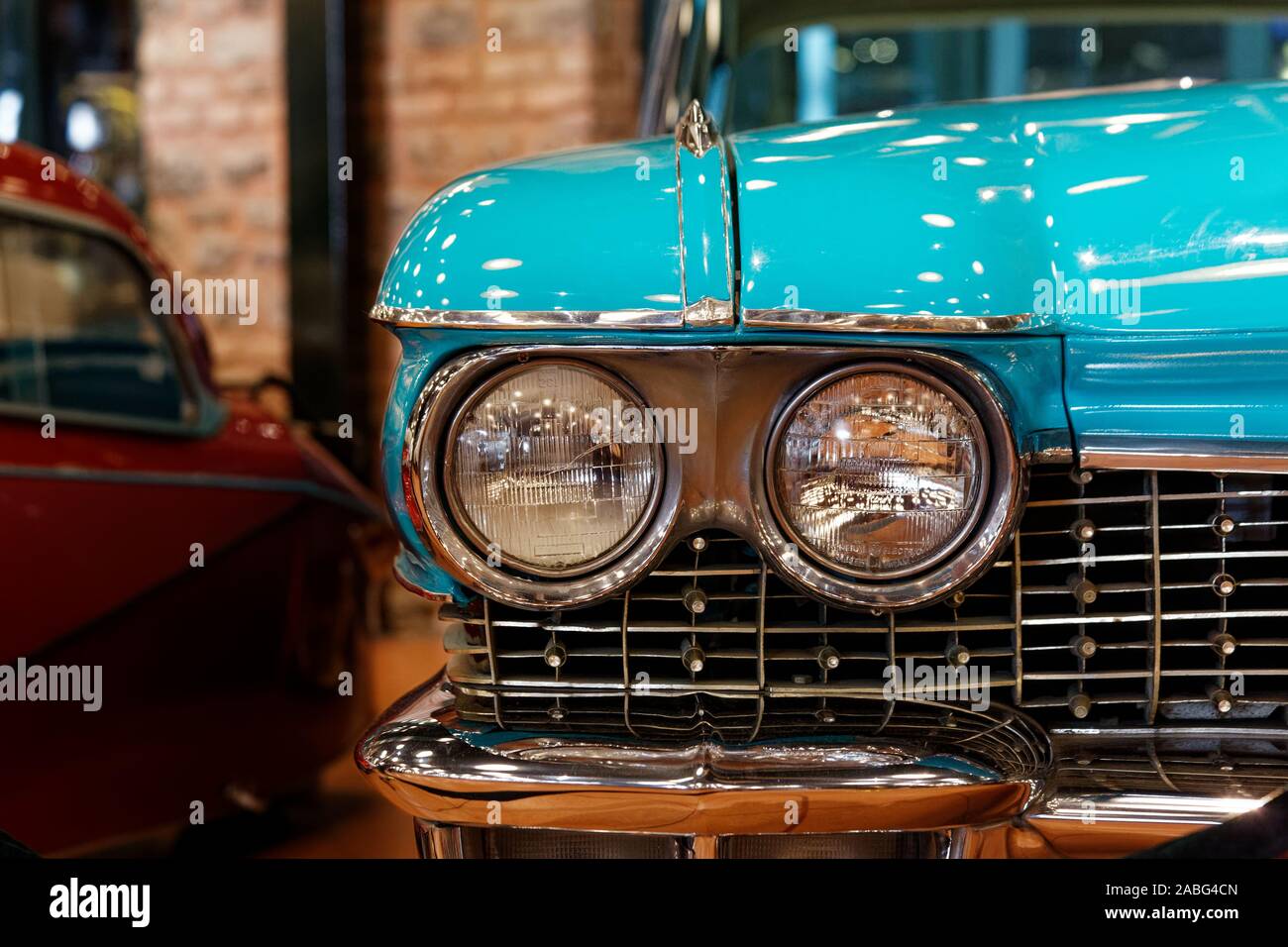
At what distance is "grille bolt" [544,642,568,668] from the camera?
3.44 feet

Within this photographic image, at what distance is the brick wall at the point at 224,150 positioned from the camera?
379 centimetres

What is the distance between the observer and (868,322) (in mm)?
959

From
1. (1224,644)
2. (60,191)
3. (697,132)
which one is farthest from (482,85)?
(1224,644)

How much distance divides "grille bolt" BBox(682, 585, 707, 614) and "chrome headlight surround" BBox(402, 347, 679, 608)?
0.05 metres

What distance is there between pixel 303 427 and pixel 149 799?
758 mm

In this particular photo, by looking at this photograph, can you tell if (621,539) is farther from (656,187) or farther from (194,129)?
(194,129)

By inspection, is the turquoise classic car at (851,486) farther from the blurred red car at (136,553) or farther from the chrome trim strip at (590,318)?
the blurred red car at (136,553)

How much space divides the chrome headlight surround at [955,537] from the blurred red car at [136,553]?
1.16 metres

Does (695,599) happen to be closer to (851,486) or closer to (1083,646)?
(851,486)

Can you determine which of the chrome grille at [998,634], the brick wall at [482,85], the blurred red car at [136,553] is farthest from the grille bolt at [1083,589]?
the brick wall at [482,85]

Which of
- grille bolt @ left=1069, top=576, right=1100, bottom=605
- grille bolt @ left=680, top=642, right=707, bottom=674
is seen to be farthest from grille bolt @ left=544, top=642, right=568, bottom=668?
grille bolt @ left=1069, top=576, right=1100, bottom=605

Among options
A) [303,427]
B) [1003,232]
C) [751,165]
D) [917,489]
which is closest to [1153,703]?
[917,489]

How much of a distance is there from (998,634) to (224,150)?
136 inches

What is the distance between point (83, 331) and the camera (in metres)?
2.13
